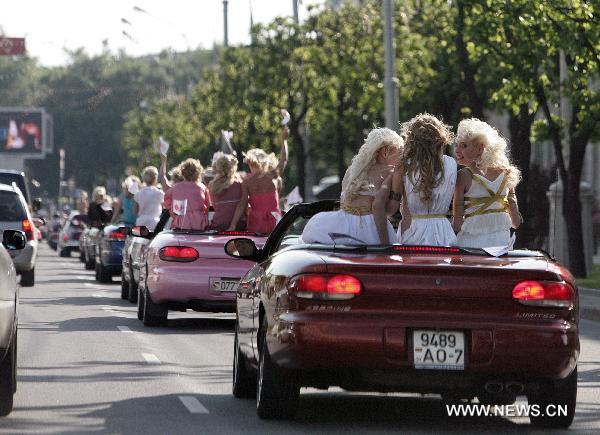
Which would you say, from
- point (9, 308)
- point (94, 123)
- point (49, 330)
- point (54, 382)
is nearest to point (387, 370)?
point (9, 308)

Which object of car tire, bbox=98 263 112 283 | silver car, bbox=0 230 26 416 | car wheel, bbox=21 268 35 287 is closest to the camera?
silver car, bbox=0 230 26 416

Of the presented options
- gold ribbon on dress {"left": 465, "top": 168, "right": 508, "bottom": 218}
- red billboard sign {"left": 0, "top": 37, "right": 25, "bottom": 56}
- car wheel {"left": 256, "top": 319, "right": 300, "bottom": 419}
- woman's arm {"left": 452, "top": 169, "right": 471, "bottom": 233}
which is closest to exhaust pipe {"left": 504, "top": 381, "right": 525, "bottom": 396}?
car wheel {"left": 256, "top": 319, "right": 300, "bottom": 419}

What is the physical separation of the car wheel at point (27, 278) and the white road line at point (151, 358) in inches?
551

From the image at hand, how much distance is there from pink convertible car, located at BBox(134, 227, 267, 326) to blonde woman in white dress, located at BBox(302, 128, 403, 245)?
6.81m

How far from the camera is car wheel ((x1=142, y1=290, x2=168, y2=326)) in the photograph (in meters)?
18.3

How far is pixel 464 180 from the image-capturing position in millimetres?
11008

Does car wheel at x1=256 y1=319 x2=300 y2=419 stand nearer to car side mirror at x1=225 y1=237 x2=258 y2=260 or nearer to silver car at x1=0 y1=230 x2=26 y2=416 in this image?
car side mirror at x1=225 y1=237 x2=258 y2=260

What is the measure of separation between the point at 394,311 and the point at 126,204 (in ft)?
61.5

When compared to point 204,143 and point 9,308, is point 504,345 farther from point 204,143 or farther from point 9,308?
point 204,143

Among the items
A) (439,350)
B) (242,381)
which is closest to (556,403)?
(439,350)

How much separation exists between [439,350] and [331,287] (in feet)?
2.06

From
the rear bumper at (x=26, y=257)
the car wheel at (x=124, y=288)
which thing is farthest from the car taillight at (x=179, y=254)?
the rear bumper at (x=26, y=257)

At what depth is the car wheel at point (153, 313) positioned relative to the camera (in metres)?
18.3

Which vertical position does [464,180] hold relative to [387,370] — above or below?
above
